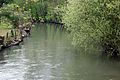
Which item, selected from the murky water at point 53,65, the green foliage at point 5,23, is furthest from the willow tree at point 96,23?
the green foliage at point 5,23

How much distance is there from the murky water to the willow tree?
1978 mm

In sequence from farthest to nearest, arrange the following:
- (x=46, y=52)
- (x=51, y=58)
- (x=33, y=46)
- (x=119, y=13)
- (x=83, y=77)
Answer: (x=33, y=46)
(x=46, y=52)
(x=51, y=58)
(x=119, y=13)
(x=83, y=77)

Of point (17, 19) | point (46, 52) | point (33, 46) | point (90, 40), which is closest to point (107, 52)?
point (90, 40)

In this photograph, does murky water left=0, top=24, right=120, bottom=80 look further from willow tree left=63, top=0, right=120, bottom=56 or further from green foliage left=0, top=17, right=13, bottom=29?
green foliage left=0, top=17, right=13, bottom=29

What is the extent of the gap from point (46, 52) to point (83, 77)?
1355 centimetres

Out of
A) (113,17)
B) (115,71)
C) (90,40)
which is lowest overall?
(115,71)

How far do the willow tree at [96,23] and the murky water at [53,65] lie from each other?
198cm

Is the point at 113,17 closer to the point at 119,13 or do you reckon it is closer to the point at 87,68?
the point at 119,13

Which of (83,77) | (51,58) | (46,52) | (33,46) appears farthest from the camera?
(33,46)

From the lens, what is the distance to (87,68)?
112ft

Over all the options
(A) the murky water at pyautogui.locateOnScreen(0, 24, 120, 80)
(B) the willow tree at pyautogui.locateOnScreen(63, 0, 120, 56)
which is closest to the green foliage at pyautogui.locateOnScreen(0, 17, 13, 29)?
(A) the murky water at pyautogui.locateOnScreen(0, 24, 120, 80)

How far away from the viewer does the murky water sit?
30469mm

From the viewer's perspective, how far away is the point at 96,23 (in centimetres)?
3738

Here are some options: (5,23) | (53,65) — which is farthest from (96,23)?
(5,23)
